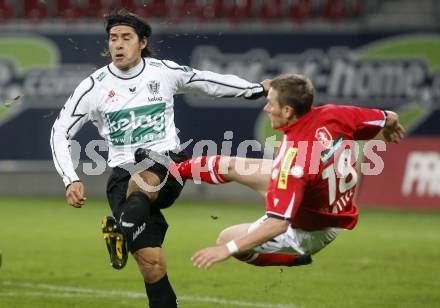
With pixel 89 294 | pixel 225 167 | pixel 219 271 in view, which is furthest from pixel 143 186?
pixel 219 271

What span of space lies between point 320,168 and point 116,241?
1.70 m

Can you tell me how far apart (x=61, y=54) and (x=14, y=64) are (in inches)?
43.4

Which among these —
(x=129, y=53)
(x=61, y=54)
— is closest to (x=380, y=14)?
(x=61, y=54)

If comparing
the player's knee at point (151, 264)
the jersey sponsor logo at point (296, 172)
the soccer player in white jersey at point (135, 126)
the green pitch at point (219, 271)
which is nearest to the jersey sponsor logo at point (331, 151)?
the jersey sponsor logo at point (296, 172)

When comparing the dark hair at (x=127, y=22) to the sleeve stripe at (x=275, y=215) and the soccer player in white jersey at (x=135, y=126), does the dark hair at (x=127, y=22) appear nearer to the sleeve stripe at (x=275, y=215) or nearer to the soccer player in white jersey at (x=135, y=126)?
the soccer player in white jersey at (x=135, y=126)

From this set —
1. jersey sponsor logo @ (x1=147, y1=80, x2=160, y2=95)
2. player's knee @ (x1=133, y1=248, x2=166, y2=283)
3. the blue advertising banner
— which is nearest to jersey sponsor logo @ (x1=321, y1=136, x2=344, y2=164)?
player's knee @ (x1=133, y1=248, x2=166, y2=283)

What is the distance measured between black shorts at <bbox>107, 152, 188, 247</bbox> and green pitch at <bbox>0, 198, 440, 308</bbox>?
148 centimetres

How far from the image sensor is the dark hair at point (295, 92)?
22.7 ft

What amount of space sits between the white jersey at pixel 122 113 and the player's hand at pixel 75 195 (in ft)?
0.54

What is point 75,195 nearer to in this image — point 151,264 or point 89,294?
point 151,264

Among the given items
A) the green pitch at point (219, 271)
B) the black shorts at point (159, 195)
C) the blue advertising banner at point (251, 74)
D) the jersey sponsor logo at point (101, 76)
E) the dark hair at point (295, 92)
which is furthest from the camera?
the blue advertising banner at point (251, 74)

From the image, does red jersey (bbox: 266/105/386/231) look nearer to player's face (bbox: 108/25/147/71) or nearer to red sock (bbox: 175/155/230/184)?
red sock (bbox: 175/155/230/184)

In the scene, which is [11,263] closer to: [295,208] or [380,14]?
[295,208]

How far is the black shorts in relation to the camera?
8.04 m
